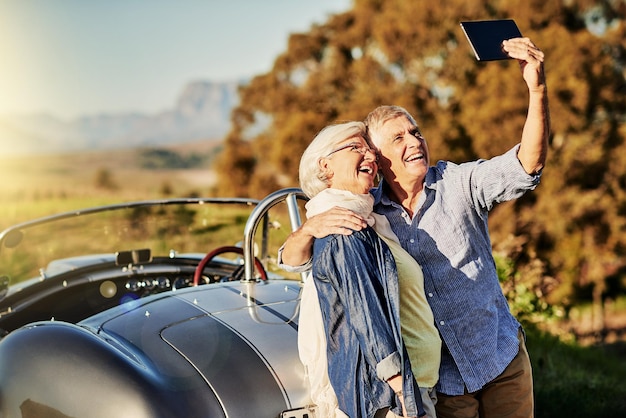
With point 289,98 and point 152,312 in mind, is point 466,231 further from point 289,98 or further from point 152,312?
point 289,98

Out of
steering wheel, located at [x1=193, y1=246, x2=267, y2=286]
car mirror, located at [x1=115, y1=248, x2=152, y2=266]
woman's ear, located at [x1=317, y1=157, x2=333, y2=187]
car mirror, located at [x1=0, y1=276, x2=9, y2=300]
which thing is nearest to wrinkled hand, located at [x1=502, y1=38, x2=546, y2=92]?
woman's ear, located at [x1=317, y1=157, x2=333, y2=187]

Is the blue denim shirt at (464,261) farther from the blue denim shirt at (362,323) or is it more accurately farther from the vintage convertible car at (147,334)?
the vintage convertible car at (147,334)

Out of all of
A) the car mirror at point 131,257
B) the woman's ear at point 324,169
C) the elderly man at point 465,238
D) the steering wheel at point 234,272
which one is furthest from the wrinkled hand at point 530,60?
the car mirror at point 131,257

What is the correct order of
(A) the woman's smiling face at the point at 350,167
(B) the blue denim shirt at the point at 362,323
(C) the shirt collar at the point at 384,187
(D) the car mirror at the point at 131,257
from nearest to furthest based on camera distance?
1. (B) the blue denim shirt at the point at 362,323
2. (A) the woman's smiling face at the point at 350,167
3. (C) the shirt collar at the point at 384,187
4. (D) the car mirror at the point at 131,257

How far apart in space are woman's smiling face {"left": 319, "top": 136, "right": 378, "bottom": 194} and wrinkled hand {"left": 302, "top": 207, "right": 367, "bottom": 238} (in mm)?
179

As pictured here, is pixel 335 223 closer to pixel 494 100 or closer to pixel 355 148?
pixel 355 148

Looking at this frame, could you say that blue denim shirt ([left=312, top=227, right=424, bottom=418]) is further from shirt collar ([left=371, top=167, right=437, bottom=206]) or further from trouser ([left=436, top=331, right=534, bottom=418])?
trouser ([left=436, top=331, right=534, bottom=418])

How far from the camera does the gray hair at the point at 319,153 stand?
107 inches

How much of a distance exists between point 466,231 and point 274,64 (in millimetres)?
20939

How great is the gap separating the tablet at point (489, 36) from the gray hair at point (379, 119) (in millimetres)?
362

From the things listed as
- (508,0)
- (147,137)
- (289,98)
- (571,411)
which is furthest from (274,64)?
(147,137)

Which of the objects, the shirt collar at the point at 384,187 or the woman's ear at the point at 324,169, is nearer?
the woman's ear at the point at 324,169

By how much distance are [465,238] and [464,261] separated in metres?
0.08

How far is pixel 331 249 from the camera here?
7.95 ft
